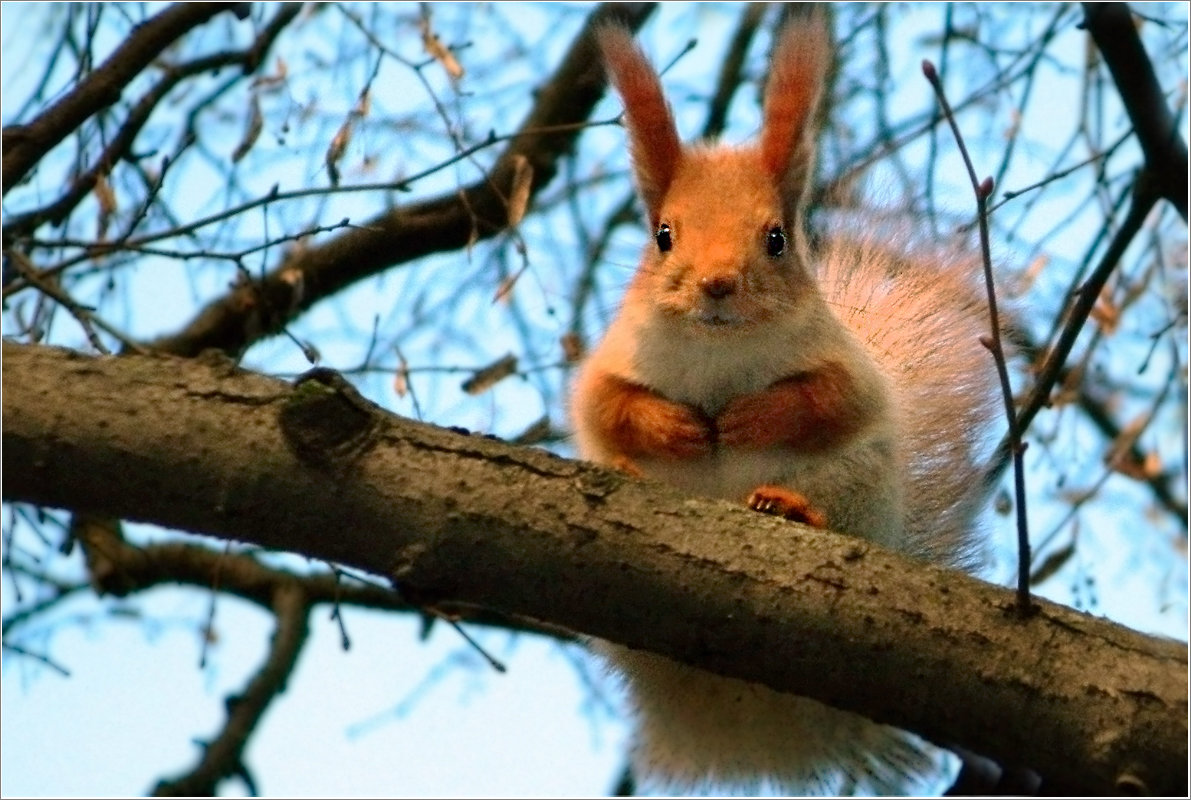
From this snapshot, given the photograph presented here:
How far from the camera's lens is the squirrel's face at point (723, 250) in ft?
8.65

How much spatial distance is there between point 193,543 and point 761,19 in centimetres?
212

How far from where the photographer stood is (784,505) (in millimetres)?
2531

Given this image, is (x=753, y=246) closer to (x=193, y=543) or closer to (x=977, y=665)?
(x=977, y=665)

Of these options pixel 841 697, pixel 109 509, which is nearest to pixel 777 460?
pixel 841 697

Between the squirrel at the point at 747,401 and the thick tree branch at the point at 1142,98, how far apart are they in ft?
1.79

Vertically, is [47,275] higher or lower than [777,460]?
higher

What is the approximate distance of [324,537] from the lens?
2049mm

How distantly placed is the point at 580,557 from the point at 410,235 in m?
1.88

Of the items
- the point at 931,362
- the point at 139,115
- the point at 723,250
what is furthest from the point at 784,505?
the point at 139,115

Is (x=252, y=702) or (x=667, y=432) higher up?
(x=667, y=432)

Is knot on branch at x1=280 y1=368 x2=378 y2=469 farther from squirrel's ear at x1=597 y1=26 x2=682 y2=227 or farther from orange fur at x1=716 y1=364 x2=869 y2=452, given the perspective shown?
squirrel's ear at x1=597 y1=26 x2=682 y2=227

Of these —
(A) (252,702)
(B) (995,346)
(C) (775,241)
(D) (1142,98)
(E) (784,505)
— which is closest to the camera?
(B) (995,346)

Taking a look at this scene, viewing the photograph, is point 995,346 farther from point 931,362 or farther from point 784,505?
point 931,362

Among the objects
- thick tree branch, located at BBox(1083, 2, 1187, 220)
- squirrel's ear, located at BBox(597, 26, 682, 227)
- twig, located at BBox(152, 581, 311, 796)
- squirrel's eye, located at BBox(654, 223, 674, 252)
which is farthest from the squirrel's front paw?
twig, located at BBox(152, 581, 311, 796)
